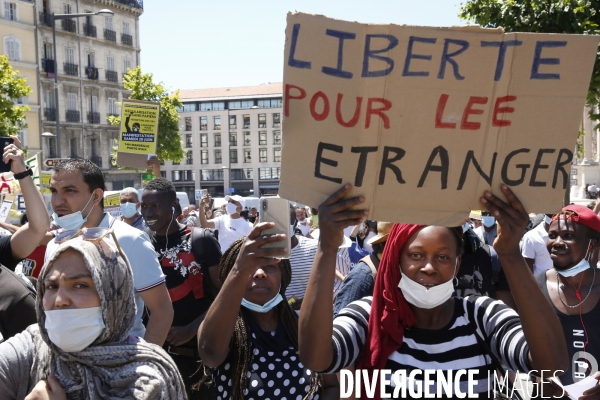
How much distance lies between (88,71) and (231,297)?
5214 centimetres

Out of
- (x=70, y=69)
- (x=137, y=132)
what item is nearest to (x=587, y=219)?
(x=137, y=132)

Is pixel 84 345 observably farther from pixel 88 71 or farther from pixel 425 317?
pixel 88 71

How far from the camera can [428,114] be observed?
2406mm

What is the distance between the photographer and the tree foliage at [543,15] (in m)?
11.3

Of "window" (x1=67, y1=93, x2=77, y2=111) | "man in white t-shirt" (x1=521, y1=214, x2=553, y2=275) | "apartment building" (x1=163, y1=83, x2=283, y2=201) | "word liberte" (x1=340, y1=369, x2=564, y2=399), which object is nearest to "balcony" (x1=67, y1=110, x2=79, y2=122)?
"window" (x1=67, y1=93, x2=77, y2=111)

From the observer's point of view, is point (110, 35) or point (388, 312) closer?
point (388, 312)

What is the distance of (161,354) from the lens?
8.14 feet

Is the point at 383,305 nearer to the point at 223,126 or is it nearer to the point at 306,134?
the point at 306,134

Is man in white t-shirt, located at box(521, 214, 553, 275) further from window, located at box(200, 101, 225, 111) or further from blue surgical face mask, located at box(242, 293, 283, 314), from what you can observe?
window, located at box(200, 101, 225, 111)

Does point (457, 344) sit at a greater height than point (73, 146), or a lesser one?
greater

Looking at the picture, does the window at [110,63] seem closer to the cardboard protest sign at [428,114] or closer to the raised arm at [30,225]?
the raised arm at [30,225]

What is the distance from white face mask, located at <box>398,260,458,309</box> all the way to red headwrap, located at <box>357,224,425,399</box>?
32mm

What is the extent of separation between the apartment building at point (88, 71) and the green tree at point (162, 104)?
26.1 feet

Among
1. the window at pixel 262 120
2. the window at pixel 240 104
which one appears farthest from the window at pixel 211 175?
the window at pixel 240 104
